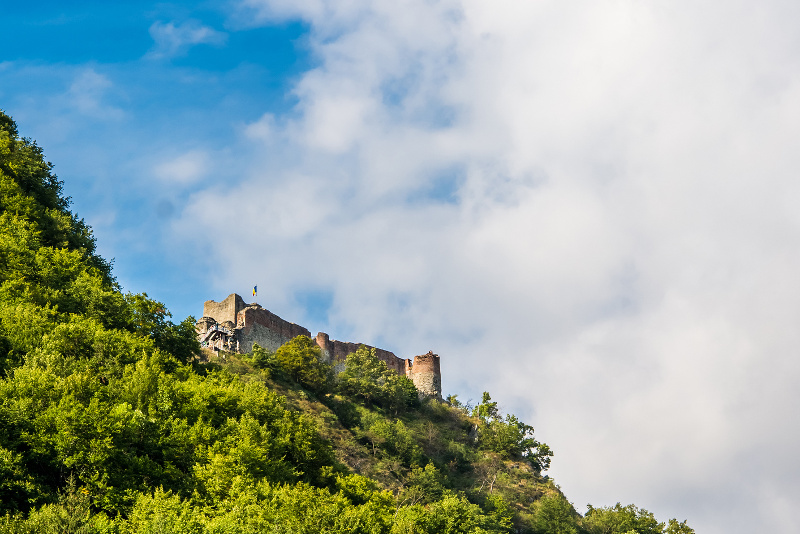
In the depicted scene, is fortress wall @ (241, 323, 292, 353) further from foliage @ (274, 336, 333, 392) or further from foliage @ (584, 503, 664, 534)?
foliage @ (584, 503, 664, 534)

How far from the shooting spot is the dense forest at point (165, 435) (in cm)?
2739

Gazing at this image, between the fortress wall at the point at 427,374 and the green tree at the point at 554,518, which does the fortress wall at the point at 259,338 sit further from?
the green tree at the point at 554,518

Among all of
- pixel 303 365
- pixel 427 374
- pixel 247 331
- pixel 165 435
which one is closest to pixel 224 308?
pixel 247 331

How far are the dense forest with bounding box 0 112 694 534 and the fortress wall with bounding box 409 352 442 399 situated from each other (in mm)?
18071

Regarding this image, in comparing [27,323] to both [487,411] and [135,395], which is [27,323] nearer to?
[135,395]

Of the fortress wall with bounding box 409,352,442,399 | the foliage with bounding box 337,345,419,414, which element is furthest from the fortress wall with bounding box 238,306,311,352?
the fortress wall with bounding box 409,352,442,399

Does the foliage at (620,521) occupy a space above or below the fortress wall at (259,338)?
below

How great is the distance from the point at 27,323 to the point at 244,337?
40.7 meters

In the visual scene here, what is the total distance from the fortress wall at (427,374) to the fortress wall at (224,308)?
24.0 m

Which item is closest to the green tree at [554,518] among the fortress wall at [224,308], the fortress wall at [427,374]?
the fortress wall at [427,374]

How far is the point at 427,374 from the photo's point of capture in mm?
94812

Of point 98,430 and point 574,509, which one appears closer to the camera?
point 98,430

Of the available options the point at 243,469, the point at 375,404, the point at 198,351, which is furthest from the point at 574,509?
the point at 243,469

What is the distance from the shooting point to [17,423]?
28.4 metres
